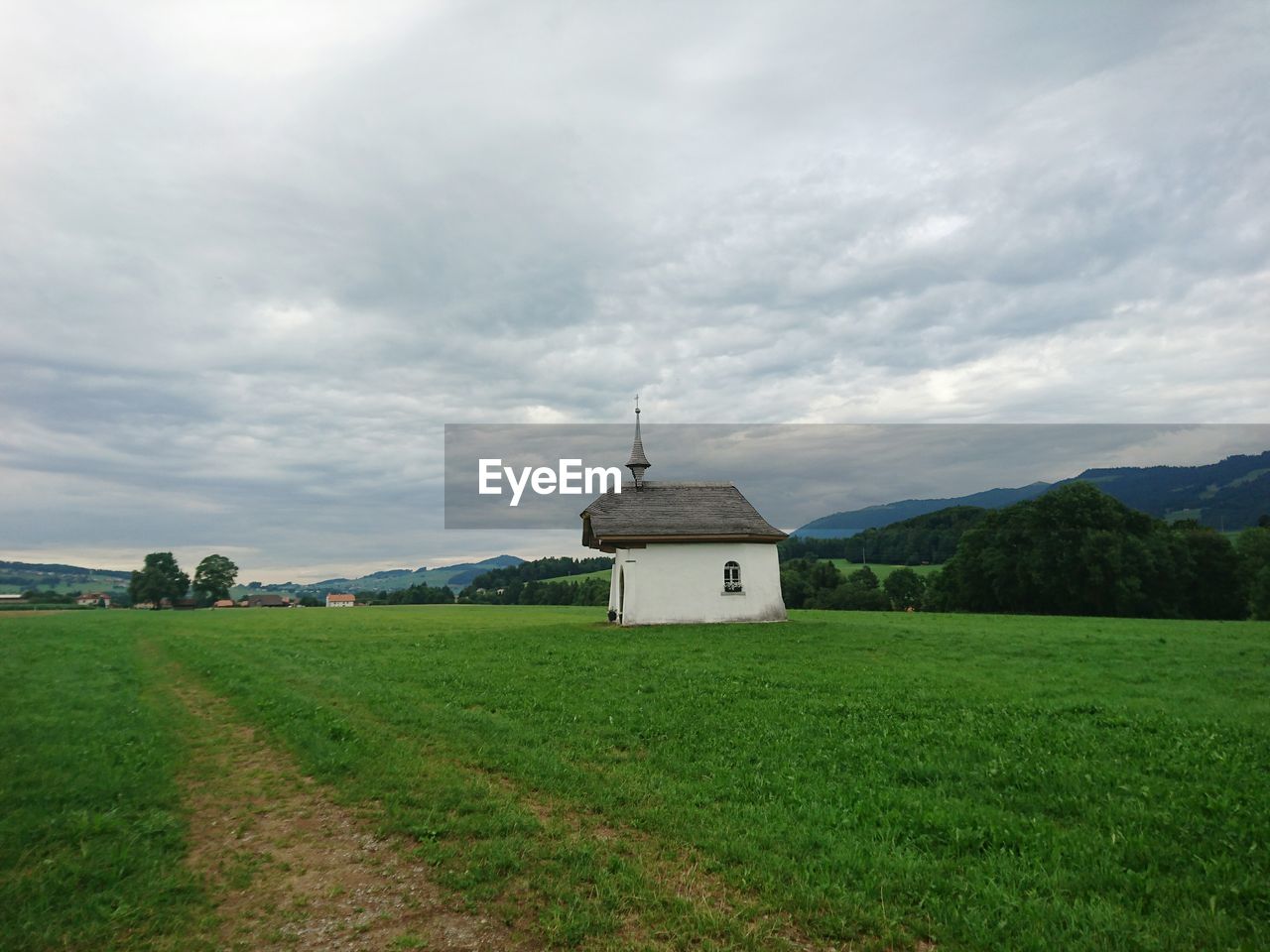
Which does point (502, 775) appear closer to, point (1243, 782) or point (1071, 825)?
point (1071, 825)

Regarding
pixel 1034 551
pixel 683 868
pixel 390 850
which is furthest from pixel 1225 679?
pixel 1034 551

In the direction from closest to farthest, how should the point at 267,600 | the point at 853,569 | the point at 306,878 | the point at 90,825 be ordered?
the point at 306,878 < the point at 90,825 < the point at 853,569 < the point at 267,600

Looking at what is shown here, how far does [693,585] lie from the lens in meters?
30.4

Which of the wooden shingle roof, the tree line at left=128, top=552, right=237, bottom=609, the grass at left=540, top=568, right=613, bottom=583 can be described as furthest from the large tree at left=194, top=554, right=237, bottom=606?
the wooden shingle roof

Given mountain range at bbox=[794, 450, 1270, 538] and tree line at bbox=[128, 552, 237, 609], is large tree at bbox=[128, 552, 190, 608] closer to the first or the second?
tree line at bbox=[128, 552, 237, 609]

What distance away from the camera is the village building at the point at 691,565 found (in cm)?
3008

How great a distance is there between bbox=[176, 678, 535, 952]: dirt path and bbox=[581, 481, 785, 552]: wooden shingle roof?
22.0 meters

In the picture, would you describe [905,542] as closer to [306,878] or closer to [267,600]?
[267,600]

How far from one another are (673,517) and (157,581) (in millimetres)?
84532

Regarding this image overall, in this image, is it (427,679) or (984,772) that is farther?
(427,679)

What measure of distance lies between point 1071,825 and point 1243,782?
2688mm

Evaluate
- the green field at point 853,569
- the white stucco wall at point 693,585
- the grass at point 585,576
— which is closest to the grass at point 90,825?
the white stucco wall at point 693,585

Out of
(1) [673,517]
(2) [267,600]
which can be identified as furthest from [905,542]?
(2) [267,600]

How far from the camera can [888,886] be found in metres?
5.48
